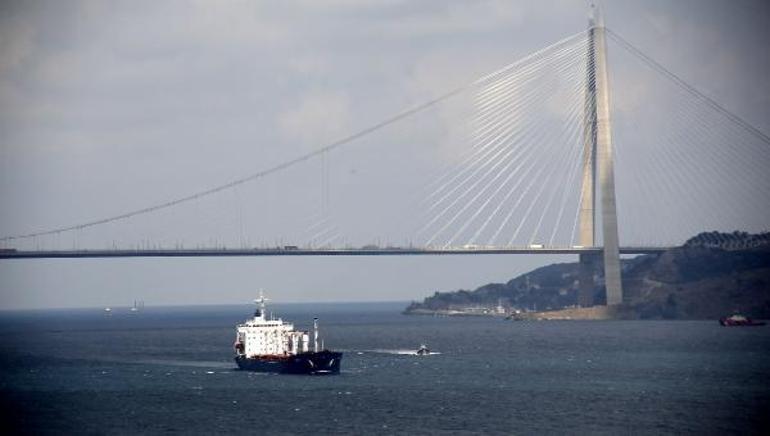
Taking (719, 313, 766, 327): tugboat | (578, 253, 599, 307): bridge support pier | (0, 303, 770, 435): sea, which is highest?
(578, 253, 599, 307): bridge support pier

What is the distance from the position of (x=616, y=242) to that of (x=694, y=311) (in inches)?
1201

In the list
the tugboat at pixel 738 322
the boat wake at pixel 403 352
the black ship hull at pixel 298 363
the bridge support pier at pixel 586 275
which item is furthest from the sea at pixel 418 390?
the tugboat at pixel 738 322

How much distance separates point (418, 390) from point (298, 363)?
14356mm

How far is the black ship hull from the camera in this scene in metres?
80.3

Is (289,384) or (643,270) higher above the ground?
(643,270)

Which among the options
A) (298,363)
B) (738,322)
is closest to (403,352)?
(298,363)

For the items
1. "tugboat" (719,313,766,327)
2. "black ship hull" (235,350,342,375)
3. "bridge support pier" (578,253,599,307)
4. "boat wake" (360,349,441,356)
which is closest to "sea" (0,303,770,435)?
"boat wake" (360,349,441,356)

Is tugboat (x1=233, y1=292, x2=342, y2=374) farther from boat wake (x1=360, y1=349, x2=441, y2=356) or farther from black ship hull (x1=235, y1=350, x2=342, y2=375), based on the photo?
boat wake (x1=360, y1=349, x2=441, y2=356)

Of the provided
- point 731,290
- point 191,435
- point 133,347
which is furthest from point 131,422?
point 731,290

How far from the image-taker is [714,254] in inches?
6024

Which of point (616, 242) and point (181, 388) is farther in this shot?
point (616, 242)

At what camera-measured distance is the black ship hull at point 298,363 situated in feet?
263

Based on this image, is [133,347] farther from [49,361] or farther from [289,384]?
[289,384]

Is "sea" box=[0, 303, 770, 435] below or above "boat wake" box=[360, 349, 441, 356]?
below
